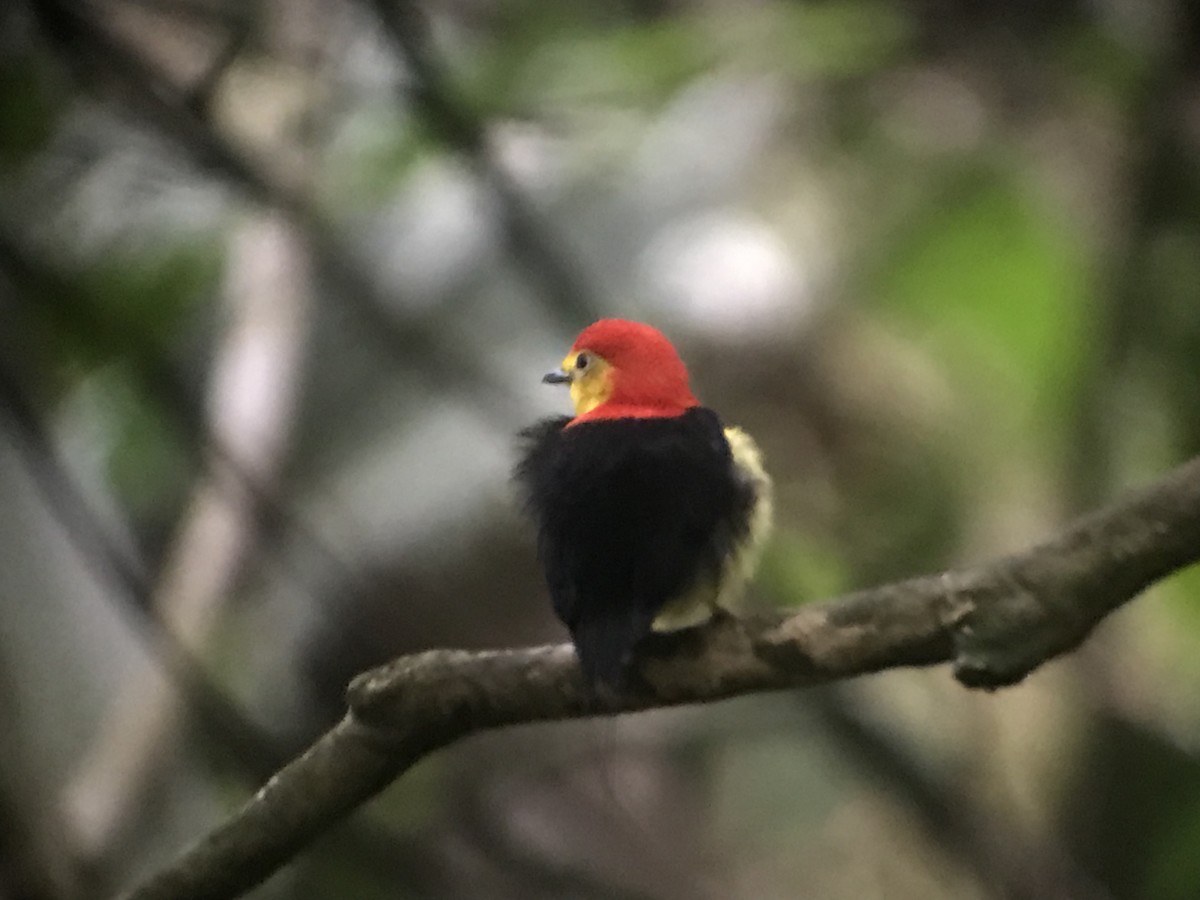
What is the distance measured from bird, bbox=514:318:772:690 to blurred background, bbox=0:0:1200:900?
724 millimetres

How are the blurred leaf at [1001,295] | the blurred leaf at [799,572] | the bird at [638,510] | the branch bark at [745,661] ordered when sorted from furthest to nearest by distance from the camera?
1. the blurred leaf at [1001,295]
2. the blurred leaf at [799,572]
3. the bird at [638,510]
4. the branch bark at [745,661]

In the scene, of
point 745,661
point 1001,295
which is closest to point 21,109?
point 745,661

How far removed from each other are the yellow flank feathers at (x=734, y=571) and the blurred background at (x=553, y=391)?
29.2 inches

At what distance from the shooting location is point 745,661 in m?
1.09

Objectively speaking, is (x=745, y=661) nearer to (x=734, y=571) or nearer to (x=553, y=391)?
(x=734, y=571)

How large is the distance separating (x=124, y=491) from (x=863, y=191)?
1655 mm

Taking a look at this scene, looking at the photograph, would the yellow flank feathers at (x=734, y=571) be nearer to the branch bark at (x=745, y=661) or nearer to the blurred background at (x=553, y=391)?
the branch bark at (x=745, y=661)

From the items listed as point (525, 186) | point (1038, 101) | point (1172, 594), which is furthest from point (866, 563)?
point (1038, 101)

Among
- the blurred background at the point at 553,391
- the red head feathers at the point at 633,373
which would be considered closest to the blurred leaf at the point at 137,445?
the blurred background at the point at 553,391

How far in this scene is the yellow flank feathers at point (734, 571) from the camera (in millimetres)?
1247

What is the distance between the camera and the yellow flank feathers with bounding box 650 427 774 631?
49.1 inches

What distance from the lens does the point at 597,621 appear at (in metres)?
1.13

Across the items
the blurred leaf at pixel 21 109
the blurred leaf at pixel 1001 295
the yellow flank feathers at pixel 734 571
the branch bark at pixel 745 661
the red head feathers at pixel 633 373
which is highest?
the blurred leaf at pixel 21 109

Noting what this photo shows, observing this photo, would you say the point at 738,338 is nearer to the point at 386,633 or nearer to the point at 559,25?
the point at 559,25
